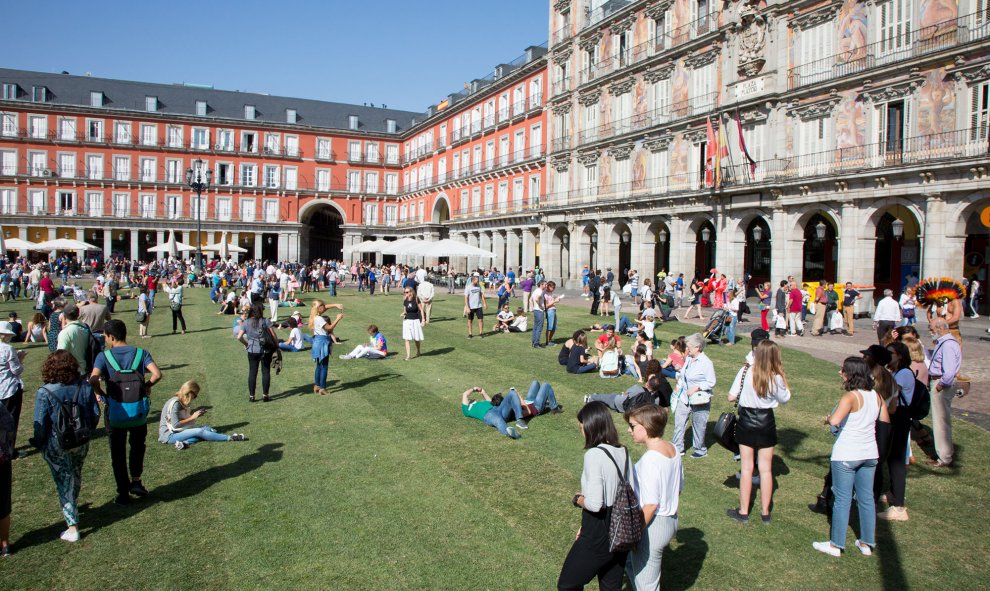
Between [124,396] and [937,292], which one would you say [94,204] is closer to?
[124,396]

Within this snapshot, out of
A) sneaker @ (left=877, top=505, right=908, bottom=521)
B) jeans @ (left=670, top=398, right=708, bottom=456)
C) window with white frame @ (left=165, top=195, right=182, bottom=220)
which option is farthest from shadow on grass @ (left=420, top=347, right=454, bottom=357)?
window with white frame @ (left=165, top=195, right=182, bottom=220)

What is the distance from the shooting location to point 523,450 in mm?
8031

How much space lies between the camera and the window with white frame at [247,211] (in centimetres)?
6162

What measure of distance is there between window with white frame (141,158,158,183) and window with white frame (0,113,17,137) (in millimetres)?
9809

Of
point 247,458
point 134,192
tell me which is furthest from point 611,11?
point 134,192

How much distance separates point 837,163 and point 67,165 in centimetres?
5967

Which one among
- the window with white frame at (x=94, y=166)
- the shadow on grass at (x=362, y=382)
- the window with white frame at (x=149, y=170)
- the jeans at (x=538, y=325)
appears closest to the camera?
the shadow on grass at (x=362, y=382)

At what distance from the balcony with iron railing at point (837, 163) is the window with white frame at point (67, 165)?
48.8 m

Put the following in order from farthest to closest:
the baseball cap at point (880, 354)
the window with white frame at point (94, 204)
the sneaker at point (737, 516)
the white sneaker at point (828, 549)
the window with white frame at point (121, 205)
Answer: the window with white frame at point (121, 205), the window with white frame at point (94, 204), the baseball cap at point (880, 354), the sneaker at point (737, 516), the white sneaker at point (828, 549)

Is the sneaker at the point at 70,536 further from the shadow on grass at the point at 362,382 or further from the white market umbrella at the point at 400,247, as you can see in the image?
the white market umbrella at the point at 400,247

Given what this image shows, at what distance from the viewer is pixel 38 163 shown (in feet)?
184

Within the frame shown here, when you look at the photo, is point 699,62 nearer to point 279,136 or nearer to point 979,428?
point 979,428

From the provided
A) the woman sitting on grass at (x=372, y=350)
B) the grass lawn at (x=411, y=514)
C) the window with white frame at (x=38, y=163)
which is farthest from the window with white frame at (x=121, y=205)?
the grass lawn at (x=411, y=514)

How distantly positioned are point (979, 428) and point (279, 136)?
203ft
